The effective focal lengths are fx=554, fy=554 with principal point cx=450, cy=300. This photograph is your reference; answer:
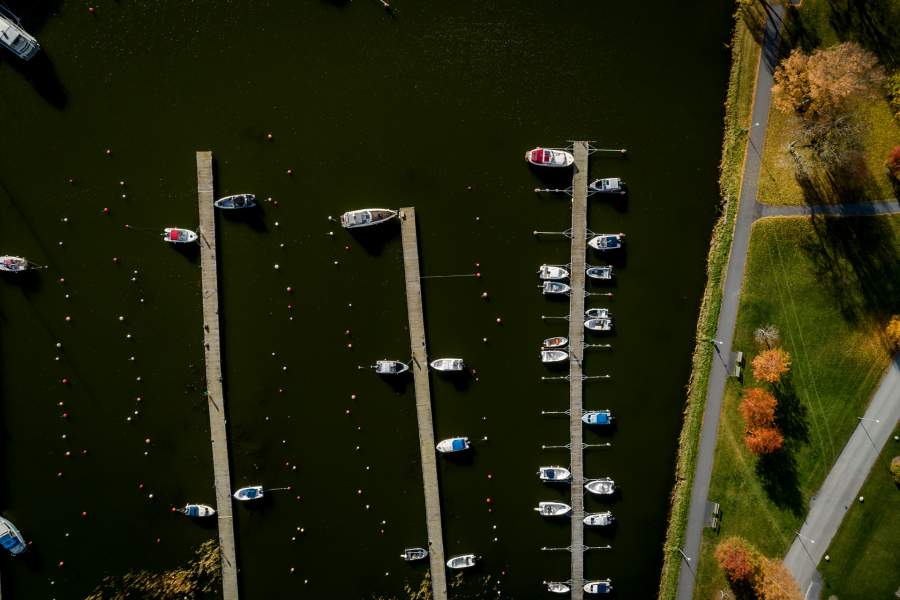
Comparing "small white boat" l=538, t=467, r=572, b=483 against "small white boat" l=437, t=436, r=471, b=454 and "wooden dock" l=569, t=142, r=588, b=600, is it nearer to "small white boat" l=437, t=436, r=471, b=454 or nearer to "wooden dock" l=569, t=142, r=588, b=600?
"wooden dock" l=569, t=142, r=588, b=600

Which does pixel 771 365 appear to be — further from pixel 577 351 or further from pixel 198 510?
pixel 198 510

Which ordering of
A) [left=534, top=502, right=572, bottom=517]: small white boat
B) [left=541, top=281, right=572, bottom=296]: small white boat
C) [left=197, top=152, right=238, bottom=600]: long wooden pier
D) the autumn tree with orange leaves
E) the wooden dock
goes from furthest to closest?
[left=534, top=502, right=572, bottom=517]: small white boat
[left=541, top=281, right=572, bottom=296]: small white boat
the wooden dock
[left=197, top=152, right=238, bottom=600]: long wooden pier
the autumn tree with orange leaves

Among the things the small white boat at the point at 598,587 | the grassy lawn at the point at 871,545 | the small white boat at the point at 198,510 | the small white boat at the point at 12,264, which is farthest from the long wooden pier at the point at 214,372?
the grassy lawn at the point at 871,545

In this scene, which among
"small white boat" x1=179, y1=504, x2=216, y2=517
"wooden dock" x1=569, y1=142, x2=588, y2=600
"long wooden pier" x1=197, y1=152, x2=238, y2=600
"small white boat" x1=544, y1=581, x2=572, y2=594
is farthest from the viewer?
"small white boat" x1=544, y1=581, x2=572, y2=594

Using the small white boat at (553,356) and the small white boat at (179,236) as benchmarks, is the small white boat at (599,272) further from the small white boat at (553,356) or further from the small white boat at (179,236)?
the small white boat at (179,236)

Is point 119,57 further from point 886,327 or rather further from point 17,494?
point 886,327

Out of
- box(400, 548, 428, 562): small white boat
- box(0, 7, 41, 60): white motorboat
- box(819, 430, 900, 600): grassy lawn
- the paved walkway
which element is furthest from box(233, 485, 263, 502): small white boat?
box(819, 430, 900, 600): grassy lawn

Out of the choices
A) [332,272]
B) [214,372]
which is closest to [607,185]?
[332,272]
